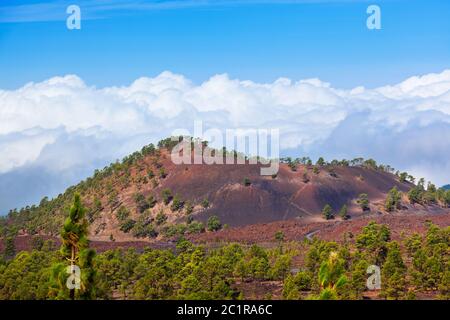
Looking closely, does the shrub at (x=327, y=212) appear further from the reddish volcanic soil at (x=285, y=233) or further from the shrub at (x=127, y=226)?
the shrub at (x=127, y=226)

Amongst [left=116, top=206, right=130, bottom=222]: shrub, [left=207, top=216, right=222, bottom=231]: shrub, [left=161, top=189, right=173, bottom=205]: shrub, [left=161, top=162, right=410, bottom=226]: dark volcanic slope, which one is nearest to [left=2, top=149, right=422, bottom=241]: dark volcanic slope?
[left=161, top=162, right=410, bottom=226]: dark volcanic slope

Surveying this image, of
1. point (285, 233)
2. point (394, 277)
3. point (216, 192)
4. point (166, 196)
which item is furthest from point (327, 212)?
point (394, 277)

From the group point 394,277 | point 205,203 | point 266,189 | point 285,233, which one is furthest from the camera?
point 266,189

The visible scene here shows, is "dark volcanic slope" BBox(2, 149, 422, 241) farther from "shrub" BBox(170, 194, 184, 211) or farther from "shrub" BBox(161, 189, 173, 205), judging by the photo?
"shrub" BBox(161, 189, 173, 205)

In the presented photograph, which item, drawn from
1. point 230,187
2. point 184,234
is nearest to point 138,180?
point 230,187

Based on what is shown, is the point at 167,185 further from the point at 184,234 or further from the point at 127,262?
the point at 127,262

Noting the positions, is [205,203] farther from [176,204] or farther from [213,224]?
[213,224]

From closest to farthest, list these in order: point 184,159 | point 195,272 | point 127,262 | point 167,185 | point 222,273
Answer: point 195,272
point 222,273
point 127,262
point 167,185
point 184,159
